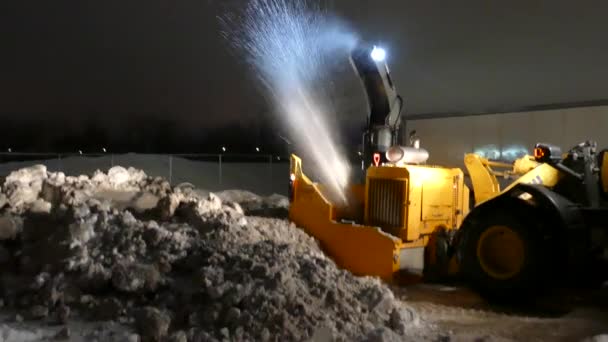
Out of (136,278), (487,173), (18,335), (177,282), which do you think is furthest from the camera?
(487,173)

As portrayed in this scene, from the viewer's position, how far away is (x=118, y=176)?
40.2 ft

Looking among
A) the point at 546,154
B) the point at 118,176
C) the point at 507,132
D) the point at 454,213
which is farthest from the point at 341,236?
the point at 507,132

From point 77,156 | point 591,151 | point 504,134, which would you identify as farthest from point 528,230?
point 77,156

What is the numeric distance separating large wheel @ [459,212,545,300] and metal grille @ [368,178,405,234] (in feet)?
3.79

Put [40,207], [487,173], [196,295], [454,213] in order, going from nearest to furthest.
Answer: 1. [196,295]
2. [40,207]
3. [487,173]
4. [454,213]

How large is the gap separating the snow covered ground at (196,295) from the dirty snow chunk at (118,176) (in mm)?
2981

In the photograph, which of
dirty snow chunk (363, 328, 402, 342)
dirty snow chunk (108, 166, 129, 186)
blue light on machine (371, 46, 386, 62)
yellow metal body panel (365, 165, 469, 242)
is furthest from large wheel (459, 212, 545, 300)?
dirty snow chunk (108, 166, 129, 186)

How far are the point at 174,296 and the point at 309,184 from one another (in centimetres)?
433

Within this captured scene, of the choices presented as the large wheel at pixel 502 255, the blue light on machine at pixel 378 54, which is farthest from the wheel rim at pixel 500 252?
the blue light on machine at pixel 378 54

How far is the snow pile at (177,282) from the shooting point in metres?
5.79

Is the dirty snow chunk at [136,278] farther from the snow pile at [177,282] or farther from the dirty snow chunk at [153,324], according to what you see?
the dirty snow chunk at [153,324]

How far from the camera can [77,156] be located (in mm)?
25328

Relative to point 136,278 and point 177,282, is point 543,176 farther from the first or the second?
point 136,278

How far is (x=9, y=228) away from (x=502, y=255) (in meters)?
6.22
